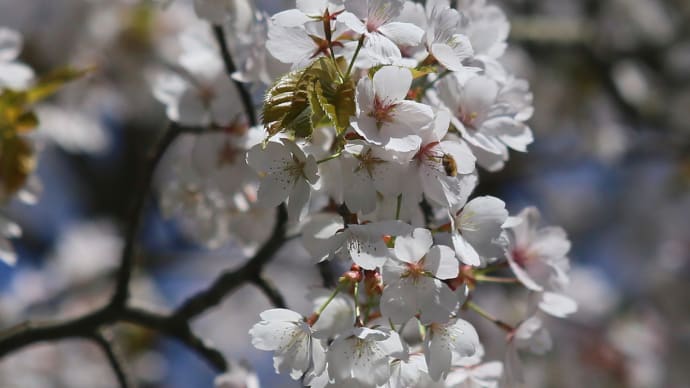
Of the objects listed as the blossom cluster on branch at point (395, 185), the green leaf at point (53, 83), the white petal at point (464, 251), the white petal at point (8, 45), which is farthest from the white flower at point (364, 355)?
the white petal at point (8, 45)

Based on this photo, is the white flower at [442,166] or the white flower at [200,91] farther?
the white flower at [200,91]

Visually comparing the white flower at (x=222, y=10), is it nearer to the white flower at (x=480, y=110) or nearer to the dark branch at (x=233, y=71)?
the dark branch at (x=233, y=71)

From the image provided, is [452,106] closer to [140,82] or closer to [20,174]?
[20,174]

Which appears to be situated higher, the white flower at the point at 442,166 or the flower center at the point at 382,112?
the flower center at the point at 382,112

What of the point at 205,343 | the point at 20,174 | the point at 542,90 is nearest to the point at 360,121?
the point at 205,343

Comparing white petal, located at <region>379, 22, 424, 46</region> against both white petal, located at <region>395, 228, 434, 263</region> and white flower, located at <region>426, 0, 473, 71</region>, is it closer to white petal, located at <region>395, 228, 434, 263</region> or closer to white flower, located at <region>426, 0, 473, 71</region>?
white flower, located at <region>426, 0, 473, 71</region>

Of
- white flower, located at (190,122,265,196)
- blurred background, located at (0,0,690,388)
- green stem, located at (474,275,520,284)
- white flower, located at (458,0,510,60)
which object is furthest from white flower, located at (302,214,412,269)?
blurred background, located at (0,0,690,388)

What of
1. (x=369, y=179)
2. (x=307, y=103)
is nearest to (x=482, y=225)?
(x=369, y=179)
